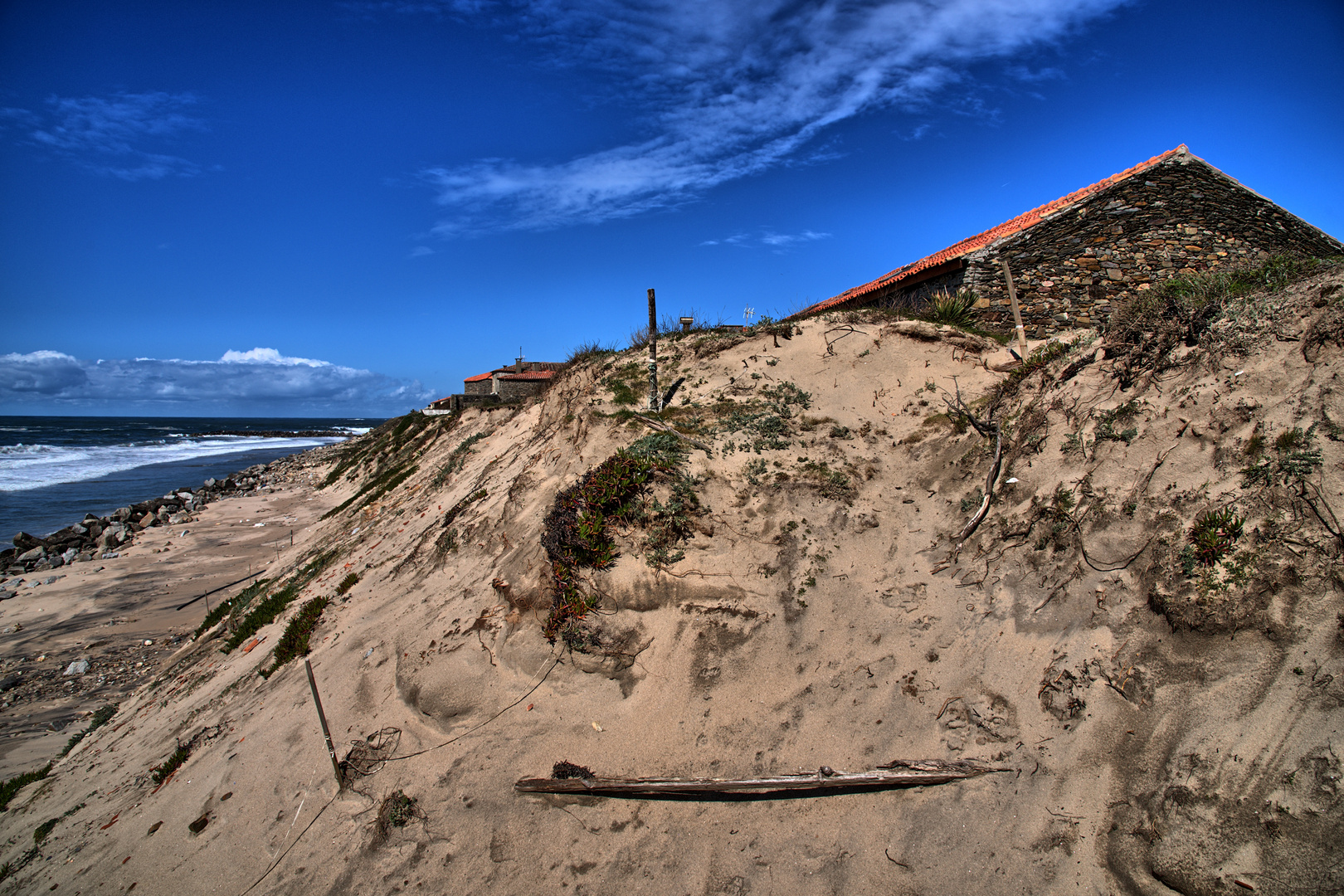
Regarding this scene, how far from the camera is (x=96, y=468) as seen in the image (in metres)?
40.2

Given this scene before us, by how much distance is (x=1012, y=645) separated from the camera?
5129 mm

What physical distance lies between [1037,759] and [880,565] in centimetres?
247

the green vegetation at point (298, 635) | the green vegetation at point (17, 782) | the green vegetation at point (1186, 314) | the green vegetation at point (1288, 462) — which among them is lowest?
the green vegetation at point (17, 782)

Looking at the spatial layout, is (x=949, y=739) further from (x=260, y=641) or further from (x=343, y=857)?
(x=260, y=641)

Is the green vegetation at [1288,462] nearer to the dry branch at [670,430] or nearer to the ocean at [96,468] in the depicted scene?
the dry branch at [670,430]

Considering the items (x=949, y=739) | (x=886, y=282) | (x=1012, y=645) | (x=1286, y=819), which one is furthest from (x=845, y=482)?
(x=886, y=282)

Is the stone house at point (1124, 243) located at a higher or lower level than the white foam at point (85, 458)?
higher

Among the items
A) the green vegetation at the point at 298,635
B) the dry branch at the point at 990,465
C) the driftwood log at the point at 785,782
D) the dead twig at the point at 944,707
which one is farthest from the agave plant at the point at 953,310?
the green vegetation at the point at 298,635

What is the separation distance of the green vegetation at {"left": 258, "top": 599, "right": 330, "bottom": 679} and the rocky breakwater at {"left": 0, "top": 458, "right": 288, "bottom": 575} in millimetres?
11950

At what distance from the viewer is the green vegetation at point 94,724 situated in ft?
28.9

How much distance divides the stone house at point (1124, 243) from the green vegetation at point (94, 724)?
17597 millimetres

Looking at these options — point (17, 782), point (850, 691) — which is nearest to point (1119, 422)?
point (850, 691)

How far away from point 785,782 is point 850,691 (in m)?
1.15

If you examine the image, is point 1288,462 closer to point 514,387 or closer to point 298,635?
point 298,635
